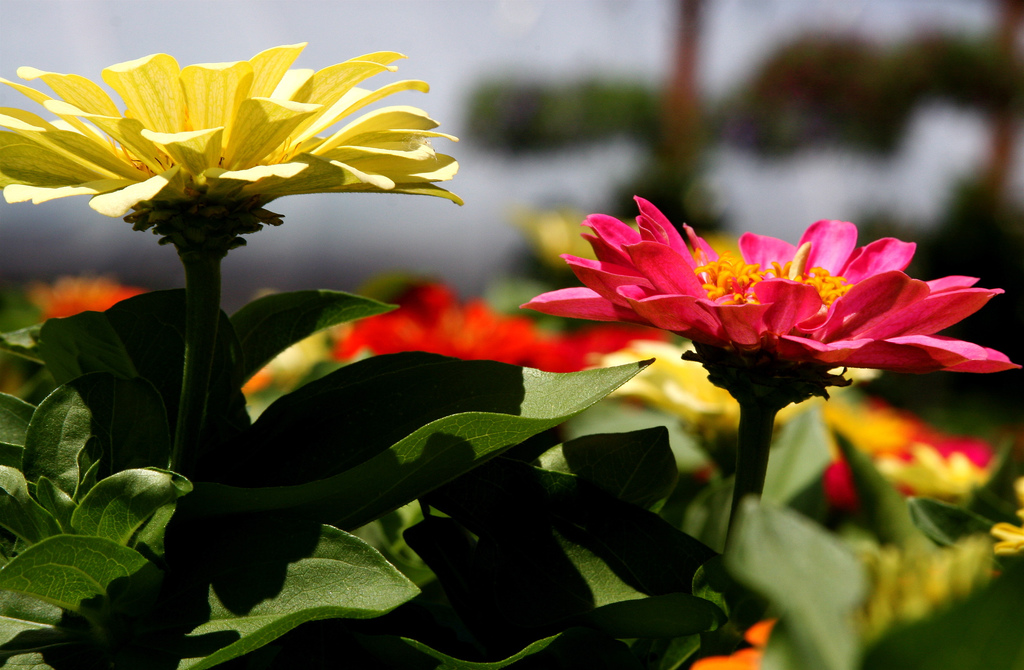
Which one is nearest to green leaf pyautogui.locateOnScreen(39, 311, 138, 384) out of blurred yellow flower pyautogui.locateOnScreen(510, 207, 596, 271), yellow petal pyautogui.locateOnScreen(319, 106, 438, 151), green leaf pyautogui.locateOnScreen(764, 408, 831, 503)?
yellow petal pyautogui.locateOnScreen(319, 106, 438, 151)

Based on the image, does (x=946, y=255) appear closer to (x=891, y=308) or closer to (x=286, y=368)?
(x=286, y=368)

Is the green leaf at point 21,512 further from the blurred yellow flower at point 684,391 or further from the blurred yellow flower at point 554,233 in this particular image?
the blurred yellow flower at point 554,233

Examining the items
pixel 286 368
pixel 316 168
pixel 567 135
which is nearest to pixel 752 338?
pixel 316 168

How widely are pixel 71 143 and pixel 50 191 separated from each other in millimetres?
23

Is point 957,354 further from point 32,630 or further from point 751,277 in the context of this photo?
point 32,630

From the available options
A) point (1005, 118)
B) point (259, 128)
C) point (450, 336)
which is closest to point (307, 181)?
point (259, 128)

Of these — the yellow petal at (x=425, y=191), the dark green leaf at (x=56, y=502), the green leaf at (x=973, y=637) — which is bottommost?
the dark green leaf at (x=56, y=502)

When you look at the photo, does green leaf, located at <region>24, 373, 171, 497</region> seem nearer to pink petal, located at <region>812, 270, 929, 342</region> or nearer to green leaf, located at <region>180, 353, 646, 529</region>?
green leaf, located at <region>180, 353, 646, 529</region>

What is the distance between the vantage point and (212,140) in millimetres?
221

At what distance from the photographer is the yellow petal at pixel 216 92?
230mm

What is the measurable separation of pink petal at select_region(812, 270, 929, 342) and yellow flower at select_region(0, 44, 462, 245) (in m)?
0.12

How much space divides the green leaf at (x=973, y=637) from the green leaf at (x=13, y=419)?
0.90 ft

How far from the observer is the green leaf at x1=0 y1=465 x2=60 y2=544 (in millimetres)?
216

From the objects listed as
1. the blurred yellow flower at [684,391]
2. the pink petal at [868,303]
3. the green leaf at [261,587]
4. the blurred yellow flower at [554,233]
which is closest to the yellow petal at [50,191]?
the green leaf at [261,587]
